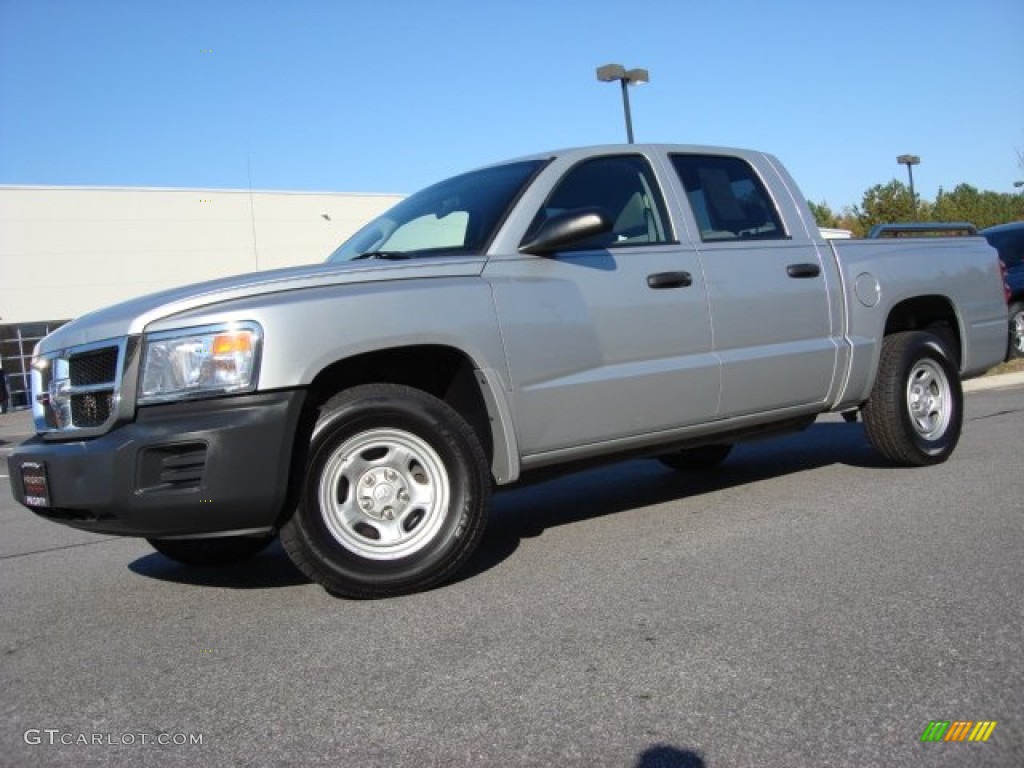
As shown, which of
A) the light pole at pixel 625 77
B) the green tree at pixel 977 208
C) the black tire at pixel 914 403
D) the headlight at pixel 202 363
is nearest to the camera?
the headlight at pixel 202 363

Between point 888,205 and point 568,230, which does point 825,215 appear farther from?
point 568,230

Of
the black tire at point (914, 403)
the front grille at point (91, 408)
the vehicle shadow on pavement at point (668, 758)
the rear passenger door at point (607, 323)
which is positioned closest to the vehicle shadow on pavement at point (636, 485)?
the black tire at point (914, 403)

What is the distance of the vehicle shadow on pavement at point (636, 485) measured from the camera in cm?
526

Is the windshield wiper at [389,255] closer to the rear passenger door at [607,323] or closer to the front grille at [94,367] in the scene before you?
the rear passenger door at [607,323]

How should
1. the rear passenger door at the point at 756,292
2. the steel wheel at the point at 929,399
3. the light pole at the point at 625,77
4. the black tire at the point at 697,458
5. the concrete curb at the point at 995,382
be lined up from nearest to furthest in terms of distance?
the rear passenger door at the point at 756,292 → the steel wheel at the point at 929,399 → the black tire at the point at 697,458 → the concrete curb at the point at 995,382 → the light pole at the point at 625,77

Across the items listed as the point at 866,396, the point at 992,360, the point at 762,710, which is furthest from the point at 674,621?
the point at 992,360

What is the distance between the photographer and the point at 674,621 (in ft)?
11.2

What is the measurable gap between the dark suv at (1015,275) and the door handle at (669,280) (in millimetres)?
10425

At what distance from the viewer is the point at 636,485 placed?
6.50 m

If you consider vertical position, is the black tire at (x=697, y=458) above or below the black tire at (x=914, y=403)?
below

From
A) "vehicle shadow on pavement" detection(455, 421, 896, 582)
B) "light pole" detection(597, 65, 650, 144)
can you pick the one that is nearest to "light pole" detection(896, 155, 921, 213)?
"light pole" detection(597, 65, 650, 144)

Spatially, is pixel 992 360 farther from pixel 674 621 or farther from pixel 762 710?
pixel 762 710

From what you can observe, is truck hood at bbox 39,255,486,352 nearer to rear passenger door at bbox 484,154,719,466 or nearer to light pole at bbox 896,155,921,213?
rear passenger door at bbox 484,154,719,466

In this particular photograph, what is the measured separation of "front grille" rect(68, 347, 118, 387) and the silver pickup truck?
0.05ft
